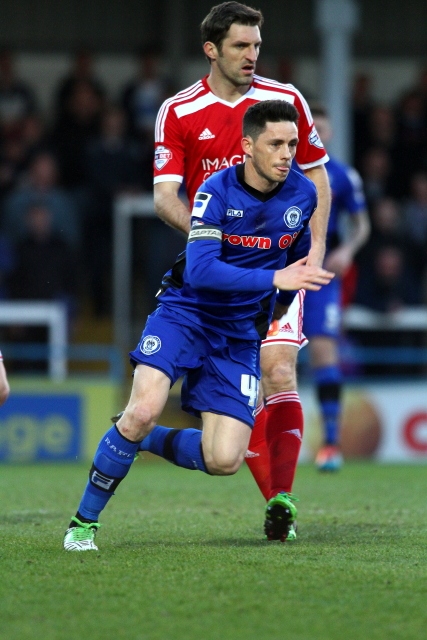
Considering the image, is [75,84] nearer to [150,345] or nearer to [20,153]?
[20,153]

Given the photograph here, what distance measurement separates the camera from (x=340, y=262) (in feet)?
29.9

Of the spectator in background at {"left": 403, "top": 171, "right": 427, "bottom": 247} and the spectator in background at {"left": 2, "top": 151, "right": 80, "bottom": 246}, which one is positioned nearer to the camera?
the spectator in background at {"left": 2, "top": 151, "right": 80, "bottom": 246}

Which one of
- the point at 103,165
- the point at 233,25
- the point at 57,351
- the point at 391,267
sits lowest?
the point at 57,351

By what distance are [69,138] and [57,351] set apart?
295 cm

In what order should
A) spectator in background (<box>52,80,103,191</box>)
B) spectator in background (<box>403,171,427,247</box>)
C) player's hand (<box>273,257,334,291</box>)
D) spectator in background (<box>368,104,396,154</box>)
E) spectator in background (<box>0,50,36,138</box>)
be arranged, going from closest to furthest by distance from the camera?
1. player's hand (<box>273,257,334,291</box>)
2. spectator in background (<box>403,171,427,247</box>)
3. spectator in background (<box>52,80,103,191</box>)
4. spectator in background (<box>0,50,36,138</box>)
5. spectator in background (<box>368,104,396,154</box>)

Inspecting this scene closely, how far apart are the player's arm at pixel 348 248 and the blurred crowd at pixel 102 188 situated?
3444 millimetres

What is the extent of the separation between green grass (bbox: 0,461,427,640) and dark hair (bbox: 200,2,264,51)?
233 cm

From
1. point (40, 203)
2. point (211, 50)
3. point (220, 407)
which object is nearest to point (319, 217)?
point (211, 50)

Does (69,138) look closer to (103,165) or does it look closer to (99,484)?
(103,165)

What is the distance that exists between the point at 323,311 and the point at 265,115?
3927mm

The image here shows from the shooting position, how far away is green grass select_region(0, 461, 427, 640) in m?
3.63

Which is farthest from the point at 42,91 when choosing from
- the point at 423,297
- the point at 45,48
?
the point at 423,297

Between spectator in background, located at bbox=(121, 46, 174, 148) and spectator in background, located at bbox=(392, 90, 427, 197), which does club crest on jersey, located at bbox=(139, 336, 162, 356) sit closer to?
spectator in background, located at bbox=(121, 46, 174, 148)

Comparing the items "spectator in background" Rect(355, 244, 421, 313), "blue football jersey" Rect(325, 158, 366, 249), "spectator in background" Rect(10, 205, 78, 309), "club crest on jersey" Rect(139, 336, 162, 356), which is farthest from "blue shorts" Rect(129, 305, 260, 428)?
"spectator in background" Rect(355, 244, 421, 313)
